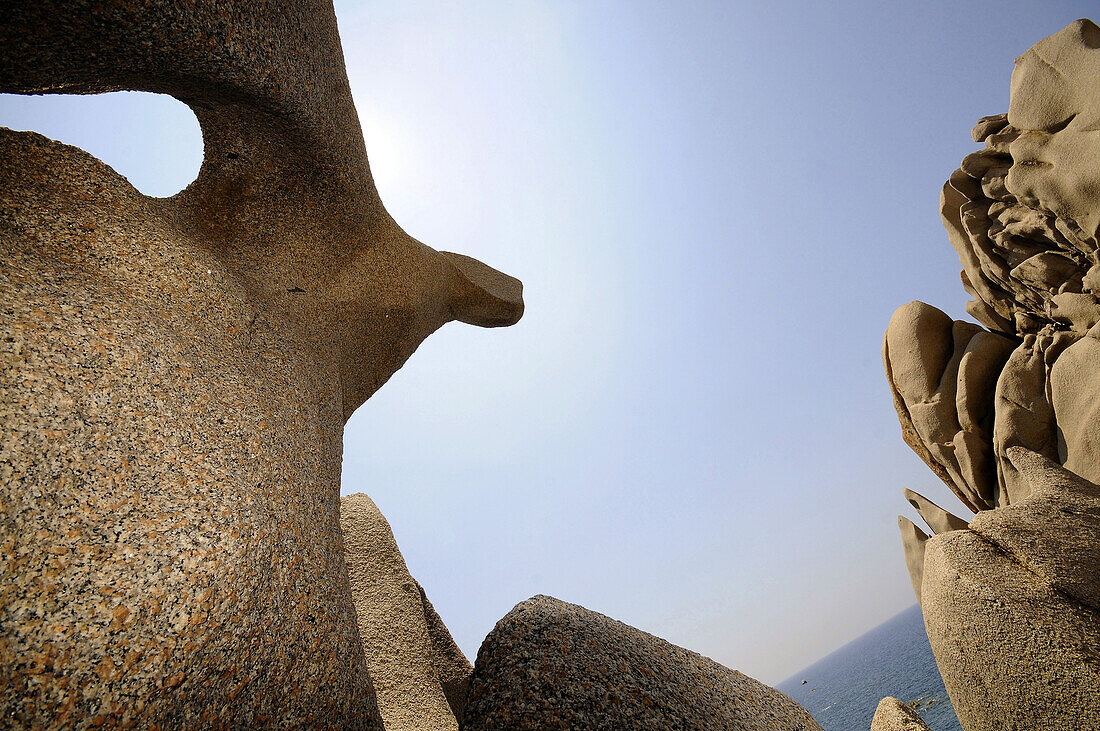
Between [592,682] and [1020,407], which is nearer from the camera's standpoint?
[592,682]

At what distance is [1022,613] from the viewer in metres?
2.91

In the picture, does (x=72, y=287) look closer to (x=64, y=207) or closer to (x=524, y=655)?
(x=64, y=207)

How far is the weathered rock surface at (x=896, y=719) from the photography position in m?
3.23

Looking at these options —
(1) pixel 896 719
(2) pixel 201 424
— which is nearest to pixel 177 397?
(2) pixel 201 424

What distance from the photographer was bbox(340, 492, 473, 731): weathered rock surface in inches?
152

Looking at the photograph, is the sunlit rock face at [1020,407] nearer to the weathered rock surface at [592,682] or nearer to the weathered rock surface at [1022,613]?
the weathered rock surface at [1022,613]

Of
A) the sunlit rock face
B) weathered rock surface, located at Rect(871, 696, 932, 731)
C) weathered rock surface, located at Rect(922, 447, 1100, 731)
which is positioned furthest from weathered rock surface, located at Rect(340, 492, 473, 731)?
the sunlit rock face

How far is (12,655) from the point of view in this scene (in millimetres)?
1141

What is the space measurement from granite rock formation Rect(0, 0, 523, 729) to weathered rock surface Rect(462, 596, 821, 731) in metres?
0.47

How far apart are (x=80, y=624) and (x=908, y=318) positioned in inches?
249

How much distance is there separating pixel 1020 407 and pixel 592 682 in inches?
185

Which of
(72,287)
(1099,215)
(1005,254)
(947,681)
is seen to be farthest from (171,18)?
(1005,254)

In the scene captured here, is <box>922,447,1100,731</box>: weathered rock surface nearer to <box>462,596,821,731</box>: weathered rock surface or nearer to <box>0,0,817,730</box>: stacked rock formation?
<box>0,0,817,730</box>: stacked rock formation

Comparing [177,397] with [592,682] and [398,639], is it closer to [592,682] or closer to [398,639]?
[592,682]
